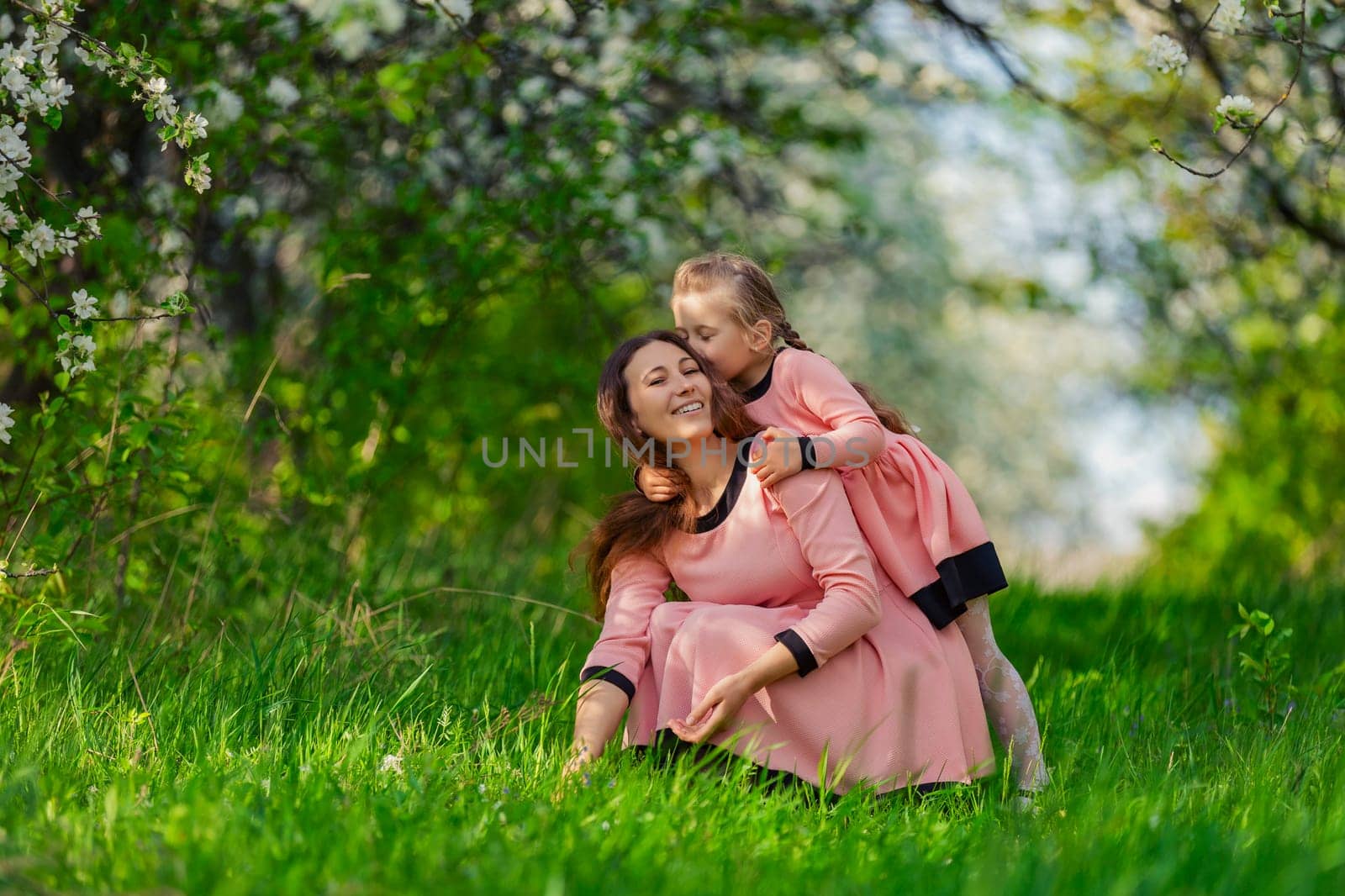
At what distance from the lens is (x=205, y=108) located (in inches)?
155

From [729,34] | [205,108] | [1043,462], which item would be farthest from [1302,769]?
[1043,462]

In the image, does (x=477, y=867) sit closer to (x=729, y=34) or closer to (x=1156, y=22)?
(x=1156, y=22)

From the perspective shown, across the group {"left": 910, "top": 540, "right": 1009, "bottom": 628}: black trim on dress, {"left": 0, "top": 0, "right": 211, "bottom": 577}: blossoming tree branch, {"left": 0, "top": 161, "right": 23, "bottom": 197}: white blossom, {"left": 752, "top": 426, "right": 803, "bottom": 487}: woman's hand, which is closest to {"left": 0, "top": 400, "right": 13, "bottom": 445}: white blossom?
{"left": 0, "top": 0, "right": 211, "bottom": 577}: blossoming tree branch

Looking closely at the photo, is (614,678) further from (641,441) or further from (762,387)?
(762,387)

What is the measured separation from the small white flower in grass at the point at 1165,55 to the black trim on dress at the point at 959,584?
1.23m

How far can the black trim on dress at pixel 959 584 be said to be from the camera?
2795 millimetres

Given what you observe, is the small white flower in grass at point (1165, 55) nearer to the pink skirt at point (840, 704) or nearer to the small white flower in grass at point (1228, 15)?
the small white flower in grass at point (1228, 15)

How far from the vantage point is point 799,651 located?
257cm

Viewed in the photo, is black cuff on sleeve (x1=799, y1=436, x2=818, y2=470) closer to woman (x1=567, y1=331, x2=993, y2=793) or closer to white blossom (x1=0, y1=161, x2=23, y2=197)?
woman (x1=567, y1=331, x2=993, y2=793)

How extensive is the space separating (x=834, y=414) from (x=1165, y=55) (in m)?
1.19

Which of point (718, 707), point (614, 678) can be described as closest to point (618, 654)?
point (614, 678)

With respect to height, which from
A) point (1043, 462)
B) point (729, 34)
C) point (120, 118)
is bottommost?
point (1043, 462)

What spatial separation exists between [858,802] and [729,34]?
4.73m

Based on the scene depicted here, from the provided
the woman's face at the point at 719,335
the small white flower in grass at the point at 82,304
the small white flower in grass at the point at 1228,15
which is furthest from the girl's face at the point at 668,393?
the small white flower in grass at the point at 1228,15
